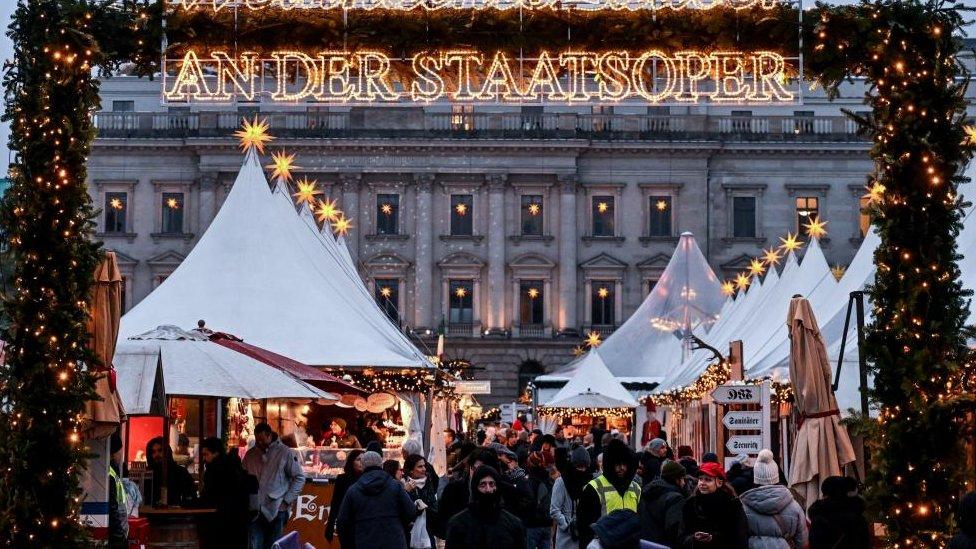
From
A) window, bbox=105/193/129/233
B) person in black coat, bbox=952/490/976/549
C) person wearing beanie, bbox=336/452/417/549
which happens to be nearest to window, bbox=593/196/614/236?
window, bbox=105/193/129/233

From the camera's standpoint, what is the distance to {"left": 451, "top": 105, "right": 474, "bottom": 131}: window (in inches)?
2517

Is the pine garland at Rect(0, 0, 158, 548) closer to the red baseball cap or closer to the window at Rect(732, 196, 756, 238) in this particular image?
the red baseball cap

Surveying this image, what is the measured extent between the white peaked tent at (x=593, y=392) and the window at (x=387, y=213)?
33.2 meters

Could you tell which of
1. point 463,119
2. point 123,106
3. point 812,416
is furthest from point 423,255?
point 812,416

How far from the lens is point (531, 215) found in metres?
65.2

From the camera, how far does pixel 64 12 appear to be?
1033cm

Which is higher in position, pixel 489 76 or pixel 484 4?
pixel 484 4

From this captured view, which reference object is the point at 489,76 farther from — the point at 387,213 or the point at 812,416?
the point at 387,213

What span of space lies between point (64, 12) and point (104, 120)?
55.4 m

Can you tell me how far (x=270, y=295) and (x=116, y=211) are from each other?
4516cm

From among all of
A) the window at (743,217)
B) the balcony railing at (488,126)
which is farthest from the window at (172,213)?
the window at (743,217)

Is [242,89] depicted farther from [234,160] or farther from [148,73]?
[234,160]

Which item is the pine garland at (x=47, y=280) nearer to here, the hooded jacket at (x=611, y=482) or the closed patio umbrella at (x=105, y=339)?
the closed patio umbrella at (x=105, y=339)

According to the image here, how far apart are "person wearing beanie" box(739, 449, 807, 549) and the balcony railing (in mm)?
53395
